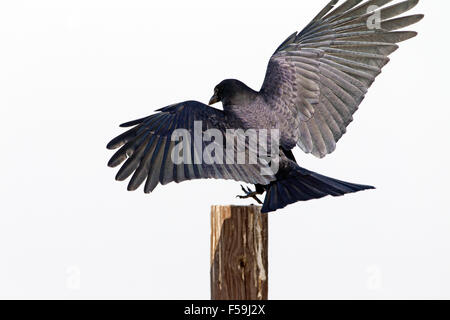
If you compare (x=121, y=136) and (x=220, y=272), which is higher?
(x=121, y=136)

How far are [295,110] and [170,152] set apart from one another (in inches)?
55.1

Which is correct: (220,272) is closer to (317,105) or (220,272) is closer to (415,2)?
(317,105)

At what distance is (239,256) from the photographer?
4.76m

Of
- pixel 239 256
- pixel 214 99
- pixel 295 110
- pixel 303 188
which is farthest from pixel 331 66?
pixel 239 256

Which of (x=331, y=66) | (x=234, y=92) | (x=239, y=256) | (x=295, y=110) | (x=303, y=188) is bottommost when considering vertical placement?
(x=239, y=256)

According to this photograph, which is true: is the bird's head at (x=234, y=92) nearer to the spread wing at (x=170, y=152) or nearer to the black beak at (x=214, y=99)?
the black beak at (x=214, y=99)

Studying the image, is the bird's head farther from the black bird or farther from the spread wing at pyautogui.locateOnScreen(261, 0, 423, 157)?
the spread wing at pyautogui.locateOnScreen(261, 0, 423, 157)

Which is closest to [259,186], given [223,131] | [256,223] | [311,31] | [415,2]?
[223,131]

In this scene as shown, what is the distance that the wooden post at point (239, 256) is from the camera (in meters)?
4.75

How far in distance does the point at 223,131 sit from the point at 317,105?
1.23m

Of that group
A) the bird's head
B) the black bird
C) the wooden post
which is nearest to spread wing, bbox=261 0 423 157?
the black bird

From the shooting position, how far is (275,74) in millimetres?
6457

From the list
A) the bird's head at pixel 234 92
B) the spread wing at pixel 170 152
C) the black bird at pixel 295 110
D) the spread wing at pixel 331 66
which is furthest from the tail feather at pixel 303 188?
the bird's head at pixel 234 92

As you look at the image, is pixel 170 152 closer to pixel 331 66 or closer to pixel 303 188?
pixel 303 188
